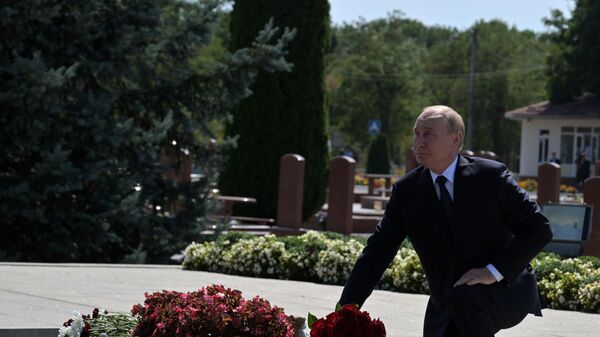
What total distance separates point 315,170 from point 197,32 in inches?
300

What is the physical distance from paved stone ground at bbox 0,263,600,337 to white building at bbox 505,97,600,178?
1759 inches

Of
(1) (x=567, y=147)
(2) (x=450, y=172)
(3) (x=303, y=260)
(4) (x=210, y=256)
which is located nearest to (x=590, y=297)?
(3) (x=303, y=260)

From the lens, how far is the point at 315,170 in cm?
2330

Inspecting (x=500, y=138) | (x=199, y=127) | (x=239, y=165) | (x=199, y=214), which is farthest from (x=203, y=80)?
(x=500, y=138)

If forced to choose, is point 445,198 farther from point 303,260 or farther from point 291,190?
point 291,190

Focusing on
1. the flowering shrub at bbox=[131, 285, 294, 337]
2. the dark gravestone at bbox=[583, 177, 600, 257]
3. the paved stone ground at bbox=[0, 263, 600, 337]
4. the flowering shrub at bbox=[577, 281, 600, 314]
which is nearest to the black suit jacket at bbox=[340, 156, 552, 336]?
the flowering shrub at bbox=[131, 285, 294, 337]

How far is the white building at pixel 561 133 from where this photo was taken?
183ft

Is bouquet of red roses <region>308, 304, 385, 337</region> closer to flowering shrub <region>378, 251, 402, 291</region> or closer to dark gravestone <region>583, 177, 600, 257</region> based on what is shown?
flowering shrub <region>378, 251, 402, 291</region>

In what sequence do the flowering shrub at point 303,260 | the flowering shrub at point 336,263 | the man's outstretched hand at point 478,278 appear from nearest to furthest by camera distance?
the man's outstretched hand at point 478,278
the flowering shrub at point 336,263
the flowering shrub at point 303,260

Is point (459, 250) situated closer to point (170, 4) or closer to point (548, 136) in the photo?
point (170, 4)

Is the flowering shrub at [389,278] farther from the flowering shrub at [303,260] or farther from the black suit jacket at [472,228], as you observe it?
the black suit jacket at [472,228]

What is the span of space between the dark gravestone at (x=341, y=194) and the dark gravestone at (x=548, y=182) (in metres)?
5.79

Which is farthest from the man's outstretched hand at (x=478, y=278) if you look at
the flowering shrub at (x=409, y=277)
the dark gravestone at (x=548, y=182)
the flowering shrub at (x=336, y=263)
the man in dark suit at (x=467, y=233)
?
the dark gravestone at (x=548, y=182)

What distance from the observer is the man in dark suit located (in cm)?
483
